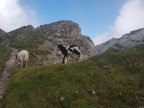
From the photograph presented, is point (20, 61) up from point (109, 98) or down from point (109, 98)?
up

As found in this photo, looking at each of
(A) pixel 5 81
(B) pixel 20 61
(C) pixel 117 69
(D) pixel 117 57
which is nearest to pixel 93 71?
(C) pixel 117 69

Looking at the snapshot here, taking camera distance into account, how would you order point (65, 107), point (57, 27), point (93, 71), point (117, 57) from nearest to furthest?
point (65, 107)
point (93, 71)
point (117, 57)
point (57, 27)

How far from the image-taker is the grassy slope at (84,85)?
1026 inches

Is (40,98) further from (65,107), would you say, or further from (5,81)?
(5,81)

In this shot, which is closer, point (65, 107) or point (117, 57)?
point (65, 107)

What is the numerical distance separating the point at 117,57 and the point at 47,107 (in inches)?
458

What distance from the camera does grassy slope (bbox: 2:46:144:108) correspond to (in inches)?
1026

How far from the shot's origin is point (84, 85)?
28500 millimetres

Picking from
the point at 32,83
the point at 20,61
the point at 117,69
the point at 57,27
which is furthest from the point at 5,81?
the point at 57,27

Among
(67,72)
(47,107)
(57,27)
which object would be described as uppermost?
(57,27)

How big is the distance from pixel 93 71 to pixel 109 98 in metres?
4.79

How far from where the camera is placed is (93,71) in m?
30.8

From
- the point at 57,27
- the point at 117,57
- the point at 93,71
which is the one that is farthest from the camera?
the point at 57,27

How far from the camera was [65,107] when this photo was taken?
25297 mm
